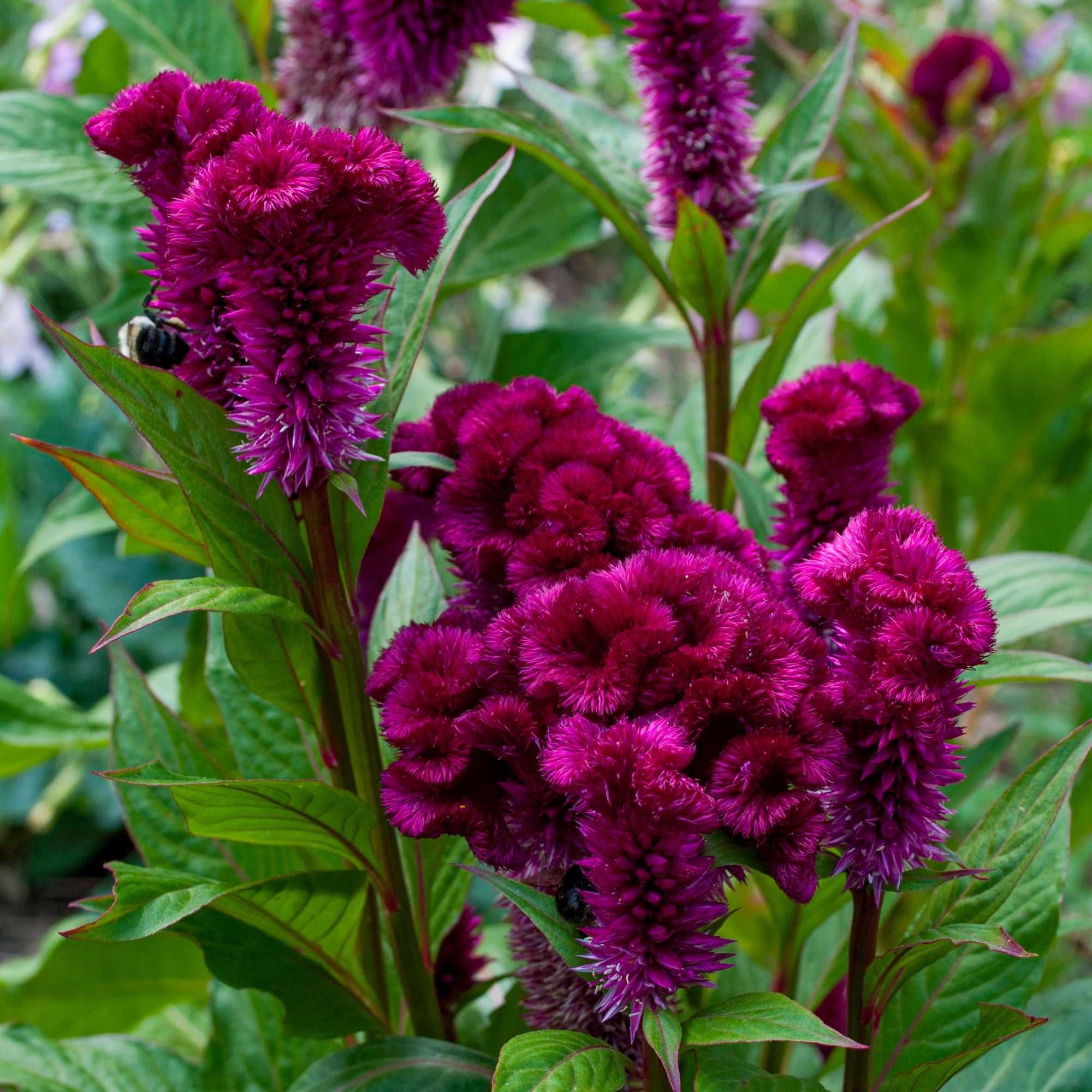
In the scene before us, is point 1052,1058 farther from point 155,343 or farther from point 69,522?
point 69,522

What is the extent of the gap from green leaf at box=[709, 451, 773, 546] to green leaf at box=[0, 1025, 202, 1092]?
26.0 inches

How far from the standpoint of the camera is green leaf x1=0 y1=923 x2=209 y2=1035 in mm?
964

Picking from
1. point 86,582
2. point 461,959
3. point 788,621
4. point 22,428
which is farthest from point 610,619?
point 22,428

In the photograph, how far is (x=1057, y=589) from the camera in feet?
2.97

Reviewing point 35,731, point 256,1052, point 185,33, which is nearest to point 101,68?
point 185,33

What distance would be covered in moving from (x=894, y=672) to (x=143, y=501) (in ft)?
1.40

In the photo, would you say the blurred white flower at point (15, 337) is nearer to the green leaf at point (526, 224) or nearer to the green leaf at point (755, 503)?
the green leaf at point (526, 224)

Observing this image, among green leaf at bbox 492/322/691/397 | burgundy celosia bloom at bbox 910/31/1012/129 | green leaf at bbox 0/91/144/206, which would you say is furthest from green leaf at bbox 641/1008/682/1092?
burgundy celosia bloom at bbox 910/31/1012/129

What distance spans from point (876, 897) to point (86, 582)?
2249 mm

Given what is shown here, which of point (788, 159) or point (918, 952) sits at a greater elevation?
point (788, 159)

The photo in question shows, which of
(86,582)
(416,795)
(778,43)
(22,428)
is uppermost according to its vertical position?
(778,43)

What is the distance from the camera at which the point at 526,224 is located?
3.98ft

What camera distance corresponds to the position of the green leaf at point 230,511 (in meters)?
0.52

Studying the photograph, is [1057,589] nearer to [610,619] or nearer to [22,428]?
[610,619]
